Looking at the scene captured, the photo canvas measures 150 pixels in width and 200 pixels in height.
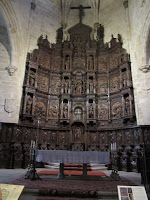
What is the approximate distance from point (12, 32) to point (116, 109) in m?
9.98

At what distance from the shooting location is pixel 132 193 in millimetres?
2504

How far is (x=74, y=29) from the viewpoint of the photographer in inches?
669

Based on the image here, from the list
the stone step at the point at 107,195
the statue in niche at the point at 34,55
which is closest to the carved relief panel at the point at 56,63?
the statue in niche at the point at 34,55

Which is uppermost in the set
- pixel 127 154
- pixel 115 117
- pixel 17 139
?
pixel 115 117

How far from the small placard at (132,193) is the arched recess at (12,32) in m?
11.5

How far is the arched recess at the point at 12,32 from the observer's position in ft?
38.3

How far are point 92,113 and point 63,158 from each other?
25.8ft

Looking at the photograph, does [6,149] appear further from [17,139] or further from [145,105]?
[145,105]

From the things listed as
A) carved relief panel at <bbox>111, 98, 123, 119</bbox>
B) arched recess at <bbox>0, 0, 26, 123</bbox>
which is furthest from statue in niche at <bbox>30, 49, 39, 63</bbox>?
carved relief panel at <bbox>111, 98, 123, 119</bbox>

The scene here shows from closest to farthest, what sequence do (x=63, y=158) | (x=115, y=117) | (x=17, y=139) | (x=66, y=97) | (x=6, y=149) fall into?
(x=63, y=158) → (x=6, y=149) → (x=17, y=139) → (x=115, y=117) → (x=66, y=97)

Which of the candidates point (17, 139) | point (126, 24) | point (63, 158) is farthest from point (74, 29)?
point (63, 158)

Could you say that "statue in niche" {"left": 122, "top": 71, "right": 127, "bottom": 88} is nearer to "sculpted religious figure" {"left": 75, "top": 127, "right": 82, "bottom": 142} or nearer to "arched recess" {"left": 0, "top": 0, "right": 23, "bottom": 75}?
"sculpted religious figure" {"left": 75, "top": 127, "right": 82, "bottom": 142}

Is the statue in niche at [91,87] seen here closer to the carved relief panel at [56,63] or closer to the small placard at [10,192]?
the carved relief panel at [56,63]

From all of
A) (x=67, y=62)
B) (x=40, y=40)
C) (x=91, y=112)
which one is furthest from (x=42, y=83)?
(x=91, y=112)
